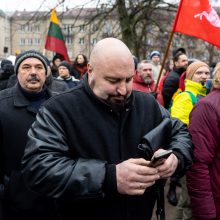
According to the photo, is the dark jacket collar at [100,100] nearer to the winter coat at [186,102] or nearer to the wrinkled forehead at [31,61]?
the wrinkled forehead at [31,61]

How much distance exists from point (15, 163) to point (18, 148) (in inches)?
4.5

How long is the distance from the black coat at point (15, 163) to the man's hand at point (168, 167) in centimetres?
121

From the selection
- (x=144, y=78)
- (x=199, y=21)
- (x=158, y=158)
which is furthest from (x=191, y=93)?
(x=158, y=158)

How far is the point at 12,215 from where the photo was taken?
301cm

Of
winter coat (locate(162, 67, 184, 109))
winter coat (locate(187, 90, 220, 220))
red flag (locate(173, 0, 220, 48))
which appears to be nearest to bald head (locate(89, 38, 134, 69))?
winter coat (locate(187, 90, 220, 220))

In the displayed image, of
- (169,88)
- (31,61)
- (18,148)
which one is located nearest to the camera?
(18,148)

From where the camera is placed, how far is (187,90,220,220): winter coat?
8.50 ft

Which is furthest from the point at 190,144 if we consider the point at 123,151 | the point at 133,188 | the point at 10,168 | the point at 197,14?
the point at 197,14

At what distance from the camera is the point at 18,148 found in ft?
9.66

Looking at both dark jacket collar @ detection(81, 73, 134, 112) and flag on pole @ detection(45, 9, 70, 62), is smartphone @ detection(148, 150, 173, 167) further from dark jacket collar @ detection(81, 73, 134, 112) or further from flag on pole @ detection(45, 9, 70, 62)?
flag on pole @ detection(45, 9, 70, 62)

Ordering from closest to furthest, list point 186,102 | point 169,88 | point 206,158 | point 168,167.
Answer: point 168,167 → point 206,158 → point 186,102 → point 169,88

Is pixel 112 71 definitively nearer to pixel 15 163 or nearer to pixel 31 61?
pixel 15 163

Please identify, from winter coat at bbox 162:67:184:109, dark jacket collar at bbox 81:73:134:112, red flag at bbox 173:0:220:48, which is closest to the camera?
dark jacket collar at bbox 81:73:134:112

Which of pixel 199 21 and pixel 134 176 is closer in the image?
pixel 134 176
